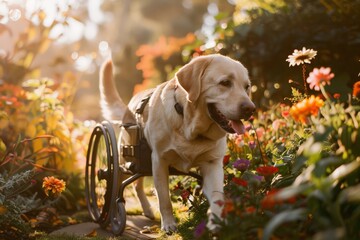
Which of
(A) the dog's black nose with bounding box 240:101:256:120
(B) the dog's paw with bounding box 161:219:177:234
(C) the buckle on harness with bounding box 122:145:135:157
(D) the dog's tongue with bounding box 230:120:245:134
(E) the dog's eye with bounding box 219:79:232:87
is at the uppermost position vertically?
(E) the dog's eye with bounding box 219:79:232:87

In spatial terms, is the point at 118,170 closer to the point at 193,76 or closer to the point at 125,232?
the point at 125,232

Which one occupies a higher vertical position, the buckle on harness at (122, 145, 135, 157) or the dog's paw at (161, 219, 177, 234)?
the buckle on harness at (122, 145, 135, 157)

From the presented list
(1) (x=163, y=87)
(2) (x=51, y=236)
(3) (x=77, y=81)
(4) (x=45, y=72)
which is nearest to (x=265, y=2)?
(3) (x=77, y=81)

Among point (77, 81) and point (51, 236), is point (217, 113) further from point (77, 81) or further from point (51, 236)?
point (77, 81)

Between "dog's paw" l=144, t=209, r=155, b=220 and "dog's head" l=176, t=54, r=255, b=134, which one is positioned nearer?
"dog's head" l=176, t=54, r=255, b=134

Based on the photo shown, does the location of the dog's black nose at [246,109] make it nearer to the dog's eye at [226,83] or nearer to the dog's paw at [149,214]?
the dog's eye at [226,83]

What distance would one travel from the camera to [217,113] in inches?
130

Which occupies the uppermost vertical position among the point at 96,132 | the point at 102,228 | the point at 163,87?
the point at 163,87

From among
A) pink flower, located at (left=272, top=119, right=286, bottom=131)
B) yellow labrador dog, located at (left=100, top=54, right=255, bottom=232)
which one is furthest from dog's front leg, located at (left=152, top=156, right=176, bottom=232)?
pink flower, located at (left=272, top=119, right=286, bottom=131)

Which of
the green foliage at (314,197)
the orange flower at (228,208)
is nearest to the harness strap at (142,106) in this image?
the green foliage at (314,197)

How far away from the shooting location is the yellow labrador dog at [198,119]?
Answer: 10.6 ft

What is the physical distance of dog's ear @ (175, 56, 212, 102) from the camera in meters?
3.27

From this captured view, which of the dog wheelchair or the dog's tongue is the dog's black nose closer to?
the dog's tongue

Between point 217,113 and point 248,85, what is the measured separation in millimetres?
316
